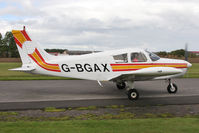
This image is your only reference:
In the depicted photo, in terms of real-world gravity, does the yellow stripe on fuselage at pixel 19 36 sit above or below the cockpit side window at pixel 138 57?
above

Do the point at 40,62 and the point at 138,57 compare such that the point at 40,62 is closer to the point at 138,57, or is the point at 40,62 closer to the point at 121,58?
the point at 121,58

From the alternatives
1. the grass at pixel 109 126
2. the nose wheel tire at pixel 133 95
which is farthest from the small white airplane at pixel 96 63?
the grass at pixel 109 126

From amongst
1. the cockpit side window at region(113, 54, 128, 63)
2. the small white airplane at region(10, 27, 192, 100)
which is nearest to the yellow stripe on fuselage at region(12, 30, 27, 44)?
the small white airplane at region(10, 27, 192, 100)

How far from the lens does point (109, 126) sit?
5.68 metres

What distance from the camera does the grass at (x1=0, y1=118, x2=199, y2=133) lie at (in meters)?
5.35

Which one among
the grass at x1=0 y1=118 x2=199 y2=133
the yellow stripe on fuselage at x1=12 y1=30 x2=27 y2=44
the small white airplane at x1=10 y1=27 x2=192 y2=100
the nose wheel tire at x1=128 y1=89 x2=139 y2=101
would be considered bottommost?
the grass at x1=0 y1=118 x2=199 y2=133

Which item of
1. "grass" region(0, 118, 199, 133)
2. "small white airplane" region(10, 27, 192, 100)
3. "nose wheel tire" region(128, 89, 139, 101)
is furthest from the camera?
"small white airplane" region(10, 27, 192, 100)

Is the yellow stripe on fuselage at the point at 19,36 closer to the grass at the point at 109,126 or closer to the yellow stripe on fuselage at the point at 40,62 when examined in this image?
the yellow stripe on fuselage at the point at 40,62

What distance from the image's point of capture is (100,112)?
24.3 ft

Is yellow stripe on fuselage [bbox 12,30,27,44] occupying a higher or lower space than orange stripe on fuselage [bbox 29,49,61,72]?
higher

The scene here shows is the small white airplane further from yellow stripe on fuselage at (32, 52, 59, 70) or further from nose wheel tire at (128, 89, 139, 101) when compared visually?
nose wheel tire at (128, 89, 139, 101)

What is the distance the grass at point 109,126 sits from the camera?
5348mm

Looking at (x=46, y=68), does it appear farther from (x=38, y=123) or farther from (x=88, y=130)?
(x=88, y=130)

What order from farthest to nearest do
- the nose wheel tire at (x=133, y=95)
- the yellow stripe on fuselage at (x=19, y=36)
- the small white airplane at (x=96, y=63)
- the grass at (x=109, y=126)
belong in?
the yellow stripe on fuselage at (x=19, y=36), the small white airplane at (x=96, y=63), the nose wheel tire at (x=133, y=95), the grass at (x=109, y=126)
